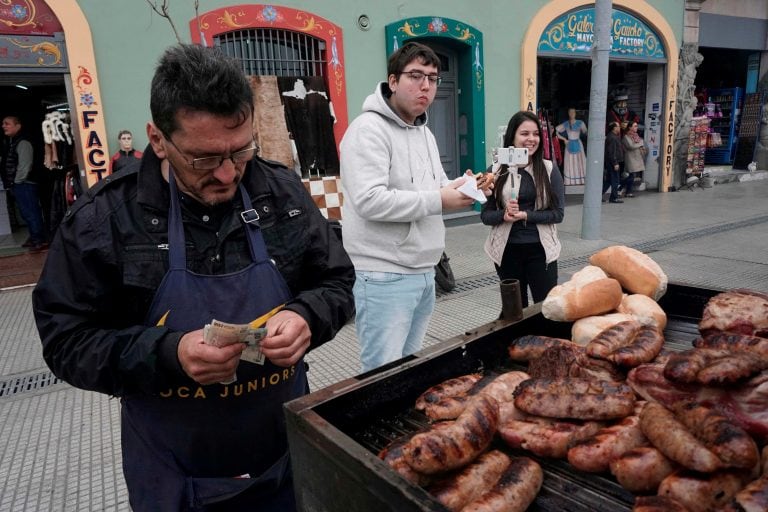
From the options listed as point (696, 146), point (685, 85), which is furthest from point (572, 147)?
point (696, 146)

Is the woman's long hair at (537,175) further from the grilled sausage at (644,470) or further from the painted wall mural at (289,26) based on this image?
the painted wall mural at (289,26)

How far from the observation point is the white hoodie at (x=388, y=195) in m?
2.34

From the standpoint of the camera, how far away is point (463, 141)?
9.41 meters

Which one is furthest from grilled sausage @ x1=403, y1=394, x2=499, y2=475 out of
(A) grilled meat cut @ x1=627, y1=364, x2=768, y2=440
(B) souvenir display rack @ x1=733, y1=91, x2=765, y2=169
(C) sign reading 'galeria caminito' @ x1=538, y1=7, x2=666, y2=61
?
(B) souvenir display rack @ x1=733, y1=91, x2=765, y2=169

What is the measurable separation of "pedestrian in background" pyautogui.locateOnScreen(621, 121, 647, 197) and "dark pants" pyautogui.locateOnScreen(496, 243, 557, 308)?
9.58 metres

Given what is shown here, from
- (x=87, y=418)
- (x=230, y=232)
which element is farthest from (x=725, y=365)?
(x=87, y=418)

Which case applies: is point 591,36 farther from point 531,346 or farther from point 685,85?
point 531,346

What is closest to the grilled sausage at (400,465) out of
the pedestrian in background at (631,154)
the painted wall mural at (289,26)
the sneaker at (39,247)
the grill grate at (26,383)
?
the grill grate at (26,383)

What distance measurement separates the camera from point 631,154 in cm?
1173

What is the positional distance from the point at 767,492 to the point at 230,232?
1.32m

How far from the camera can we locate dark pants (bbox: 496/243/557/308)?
11.2 feet

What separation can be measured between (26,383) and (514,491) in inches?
160

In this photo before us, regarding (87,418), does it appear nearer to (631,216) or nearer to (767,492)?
(767,492)

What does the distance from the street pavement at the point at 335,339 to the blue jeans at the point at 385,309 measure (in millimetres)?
1168
